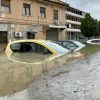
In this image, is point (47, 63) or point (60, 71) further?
point (47, 63)

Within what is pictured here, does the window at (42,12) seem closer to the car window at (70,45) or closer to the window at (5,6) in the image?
the window at (5,6)

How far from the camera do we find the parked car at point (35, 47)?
16453mm

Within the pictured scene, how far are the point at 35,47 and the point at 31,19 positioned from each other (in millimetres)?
20682

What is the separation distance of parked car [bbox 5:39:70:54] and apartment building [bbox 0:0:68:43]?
14945mm

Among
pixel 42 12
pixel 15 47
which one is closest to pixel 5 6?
pixel 42 12

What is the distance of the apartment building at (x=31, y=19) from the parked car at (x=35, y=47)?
1495 cm

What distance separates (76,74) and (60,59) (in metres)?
4.53

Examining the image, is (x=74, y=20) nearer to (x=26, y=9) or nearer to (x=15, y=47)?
(x=26, y=9)

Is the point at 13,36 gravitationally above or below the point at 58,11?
below

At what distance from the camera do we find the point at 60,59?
1497 cm

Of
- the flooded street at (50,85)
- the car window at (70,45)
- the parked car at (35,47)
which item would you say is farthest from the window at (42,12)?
the flooded street at (50,85)

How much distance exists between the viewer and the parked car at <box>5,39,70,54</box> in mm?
16453

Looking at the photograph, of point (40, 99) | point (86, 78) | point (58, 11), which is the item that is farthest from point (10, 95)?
point (58, 11)

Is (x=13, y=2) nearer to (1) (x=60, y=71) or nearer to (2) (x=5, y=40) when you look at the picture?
(2) (x=5, y=40)
